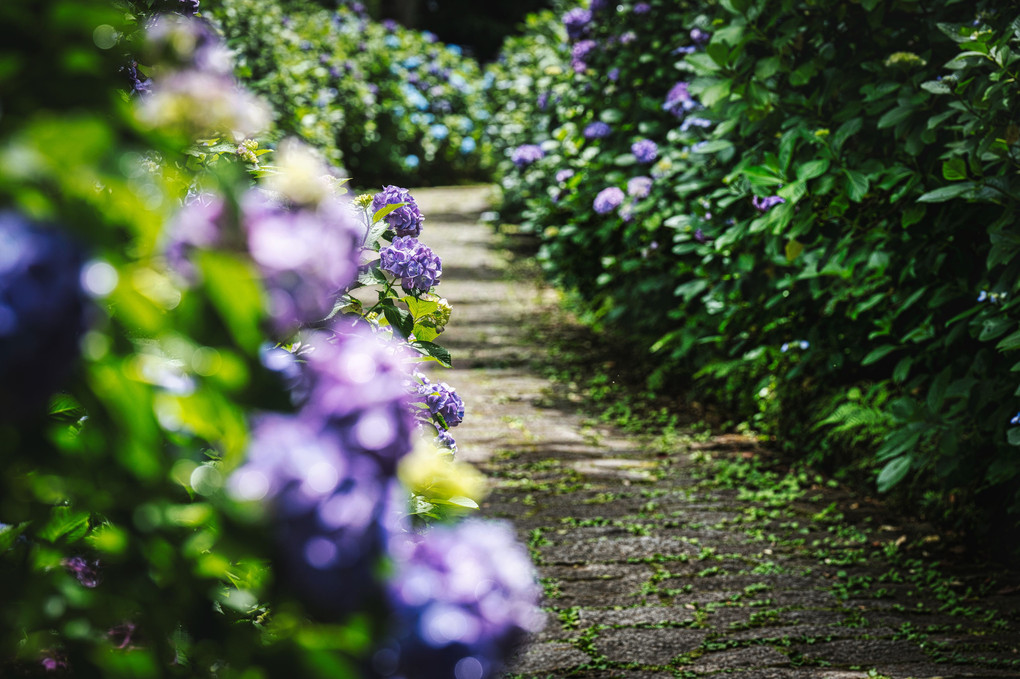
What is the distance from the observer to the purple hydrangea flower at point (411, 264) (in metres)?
1.61

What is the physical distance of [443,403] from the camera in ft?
5.36

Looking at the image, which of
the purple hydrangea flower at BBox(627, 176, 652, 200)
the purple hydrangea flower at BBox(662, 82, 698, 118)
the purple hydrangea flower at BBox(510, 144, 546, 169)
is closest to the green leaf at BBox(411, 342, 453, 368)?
the purple hydrangea flower at BBox(662, 82, 698, 118)

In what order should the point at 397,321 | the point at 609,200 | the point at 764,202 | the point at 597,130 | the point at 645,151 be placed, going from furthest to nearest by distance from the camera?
the point at 597,130 → the point at 609,200 → the point at 645,151 → the point at 764,202 → the point at 397,321

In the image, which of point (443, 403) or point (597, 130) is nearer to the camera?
point (443, 403)

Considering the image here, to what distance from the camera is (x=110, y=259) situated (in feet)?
1.88

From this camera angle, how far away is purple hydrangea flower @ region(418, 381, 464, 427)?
1.61 metres

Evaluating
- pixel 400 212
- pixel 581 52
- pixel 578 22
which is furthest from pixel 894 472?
pixel 578 22

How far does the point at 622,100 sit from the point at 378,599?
206 inches

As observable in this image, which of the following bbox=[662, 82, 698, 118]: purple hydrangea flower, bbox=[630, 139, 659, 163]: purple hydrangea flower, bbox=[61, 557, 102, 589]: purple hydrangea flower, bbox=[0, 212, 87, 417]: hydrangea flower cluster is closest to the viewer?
bbox=[0, 212, 87, 417]: hydrangea flower cluster

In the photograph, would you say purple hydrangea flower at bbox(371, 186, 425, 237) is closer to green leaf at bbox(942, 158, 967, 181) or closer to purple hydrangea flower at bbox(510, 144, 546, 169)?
green leaf at bbox(942, 158, 967, 181)

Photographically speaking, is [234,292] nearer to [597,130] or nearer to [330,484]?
[330,484]

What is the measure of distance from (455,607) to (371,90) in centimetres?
934

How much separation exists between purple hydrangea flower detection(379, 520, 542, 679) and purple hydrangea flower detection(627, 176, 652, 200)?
167 inches

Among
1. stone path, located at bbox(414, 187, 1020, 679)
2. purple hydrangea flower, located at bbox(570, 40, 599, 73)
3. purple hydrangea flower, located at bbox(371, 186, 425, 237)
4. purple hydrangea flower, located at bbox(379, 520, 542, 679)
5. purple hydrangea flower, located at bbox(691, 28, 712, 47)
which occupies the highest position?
purple hydrangea flower, located at bbox(691, 28, 712, 47)
